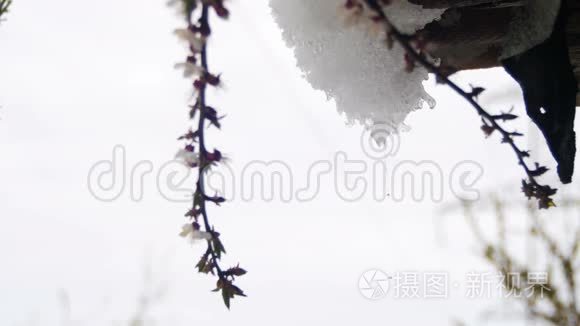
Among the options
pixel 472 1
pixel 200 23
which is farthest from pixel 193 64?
pixel 472 1

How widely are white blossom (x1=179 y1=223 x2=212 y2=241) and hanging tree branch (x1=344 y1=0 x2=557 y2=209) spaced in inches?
12.9

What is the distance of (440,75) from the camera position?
53 centimetres

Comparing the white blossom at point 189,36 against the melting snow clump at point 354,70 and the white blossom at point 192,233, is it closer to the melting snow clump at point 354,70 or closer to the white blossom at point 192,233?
the white blossom at point 192,233

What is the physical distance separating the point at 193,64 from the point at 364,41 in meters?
0.54

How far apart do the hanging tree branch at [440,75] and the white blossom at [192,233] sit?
0.33 meters

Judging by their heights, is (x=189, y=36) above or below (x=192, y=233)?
above

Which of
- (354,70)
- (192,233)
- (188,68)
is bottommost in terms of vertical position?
(192,233)

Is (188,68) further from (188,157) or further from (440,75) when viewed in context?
(440,75)

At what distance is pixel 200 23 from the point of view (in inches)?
21.2

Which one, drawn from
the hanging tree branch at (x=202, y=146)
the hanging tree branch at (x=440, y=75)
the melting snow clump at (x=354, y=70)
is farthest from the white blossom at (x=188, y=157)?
the melting snow clump at (x=354, y=70)

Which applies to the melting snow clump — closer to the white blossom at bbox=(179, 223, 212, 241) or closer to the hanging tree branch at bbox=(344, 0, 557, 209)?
the hanging tree branch at bbox=(344, 0, 557, 209)

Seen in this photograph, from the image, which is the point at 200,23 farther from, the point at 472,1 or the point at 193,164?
the point at 472,1

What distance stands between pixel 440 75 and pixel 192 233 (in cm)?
36

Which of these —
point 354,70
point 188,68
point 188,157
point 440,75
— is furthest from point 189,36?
point 354,70
